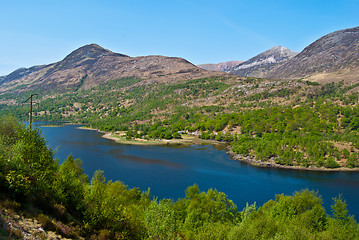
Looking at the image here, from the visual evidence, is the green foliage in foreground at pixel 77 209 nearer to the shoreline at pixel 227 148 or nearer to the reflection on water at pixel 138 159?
the reflection on water at pixel 138 159

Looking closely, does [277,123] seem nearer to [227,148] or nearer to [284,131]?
[284,131]

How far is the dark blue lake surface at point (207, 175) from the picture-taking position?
59062mm

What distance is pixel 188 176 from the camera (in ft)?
235

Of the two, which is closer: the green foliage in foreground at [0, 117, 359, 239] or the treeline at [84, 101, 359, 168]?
the green foliage in foreground at [0, 117, 359, 239]

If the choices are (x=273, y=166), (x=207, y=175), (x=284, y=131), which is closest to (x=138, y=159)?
(x=207, y=175)

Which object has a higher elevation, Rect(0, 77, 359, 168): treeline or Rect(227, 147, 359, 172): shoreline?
Rect(0, 77, 359, 168): treeline

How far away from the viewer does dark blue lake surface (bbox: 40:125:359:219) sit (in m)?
59.1

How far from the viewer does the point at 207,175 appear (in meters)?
72.9

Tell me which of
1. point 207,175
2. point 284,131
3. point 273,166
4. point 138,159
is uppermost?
point 284,131

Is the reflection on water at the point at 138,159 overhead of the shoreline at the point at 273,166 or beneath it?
beneath

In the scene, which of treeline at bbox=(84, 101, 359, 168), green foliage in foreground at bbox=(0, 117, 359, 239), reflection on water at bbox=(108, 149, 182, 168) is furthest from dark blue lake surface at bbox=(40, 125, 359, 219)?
green foliage in foreground at bbox=(0, 117, 359, 239)

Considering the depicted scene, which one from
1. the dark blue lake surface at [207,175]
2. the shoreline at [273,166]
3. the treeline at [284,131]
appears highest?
the treeline at [284,131]

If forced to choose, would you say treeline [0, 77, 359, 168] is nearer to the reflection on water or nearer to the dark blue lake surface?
the dark blue lake surface

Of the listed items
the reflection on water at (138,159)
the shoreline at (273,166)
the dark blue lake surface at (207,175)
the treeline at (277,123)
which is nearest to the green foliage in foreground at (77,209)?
the dark blue lake surface at (207,175)
